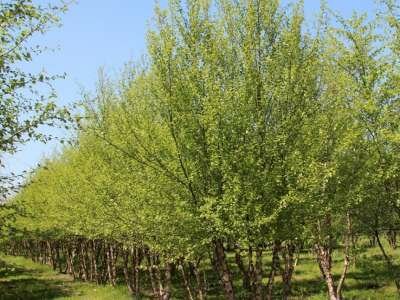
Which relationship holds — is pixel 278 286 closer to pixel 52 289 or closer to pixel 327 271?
pixel 327 271

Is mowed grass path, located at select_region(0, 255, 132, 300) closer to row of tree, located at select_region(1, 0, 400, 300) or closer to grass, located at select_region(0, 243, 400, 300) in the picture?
grass, located at select_region(0, 243, 400, 300)

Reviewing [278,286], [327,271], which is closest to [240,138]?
[327,271]

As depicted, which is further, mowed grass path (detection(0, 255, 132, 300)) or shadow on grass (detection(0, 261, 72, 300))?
shadow on grass (detection(0, 261, 72, 300))

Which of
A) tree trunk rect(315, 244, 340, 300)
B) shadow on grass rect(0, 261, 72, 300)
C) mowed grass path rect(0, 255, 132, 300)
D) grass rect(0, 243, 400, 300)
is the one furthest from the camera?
shadow on grass rect(0, 261, 72, 300)

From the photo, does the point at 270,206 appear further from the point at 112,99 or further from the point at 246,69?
the point at 112,99

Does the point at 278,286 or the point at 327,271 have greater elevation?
the point at 327,271

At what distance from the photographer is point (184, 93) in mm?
15219

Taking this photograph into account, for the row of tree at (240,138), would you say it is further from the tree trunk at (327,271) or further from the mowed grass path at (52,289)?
the mowed grass path at (52,289)

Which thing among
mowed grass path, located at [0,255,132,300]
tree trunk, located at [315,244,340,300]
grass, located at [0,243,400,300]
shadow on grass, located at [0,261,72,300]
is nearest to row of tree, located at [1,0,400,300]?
tree trunk, located at [315,244,340,300]

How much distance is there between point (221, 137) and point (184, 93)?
6.88ft

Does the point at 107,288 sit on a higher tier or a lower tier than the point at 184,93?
lower

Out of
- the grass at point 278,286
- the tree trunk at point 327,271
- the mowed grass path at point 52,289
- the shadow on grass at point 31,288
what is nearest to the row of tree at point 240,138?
the tree trunk at point 327,271

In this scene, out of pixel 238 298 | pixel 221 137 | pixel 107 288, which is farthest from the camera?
pixel 107 288

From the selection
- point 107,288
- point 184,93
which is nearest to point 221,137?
point 184,93
